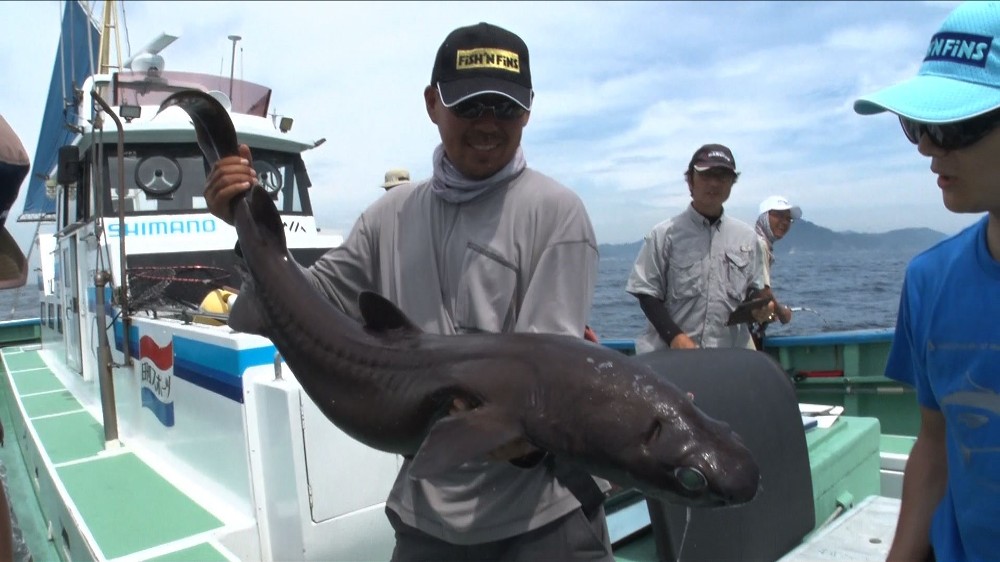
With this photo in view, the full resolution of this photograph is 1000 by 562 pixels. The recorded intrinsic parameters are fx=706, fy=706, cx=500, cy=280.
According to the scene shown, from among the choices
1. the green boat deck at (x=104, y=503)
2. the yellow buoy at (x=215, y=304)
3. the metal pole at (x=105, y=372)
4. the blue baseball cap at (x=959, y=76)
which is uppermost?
the blue baseball cap at (x=959, y=76)

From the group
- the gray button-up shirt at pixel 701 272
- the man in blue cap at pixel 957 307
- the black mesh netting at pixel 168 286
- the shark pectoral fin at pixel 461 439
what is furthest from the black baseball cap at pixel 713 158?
the black mesh netting at pixel 168 286

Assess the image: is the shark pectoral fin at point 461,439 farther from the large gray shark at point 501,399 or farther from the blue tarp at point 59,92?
the blue tarp at point 59,92

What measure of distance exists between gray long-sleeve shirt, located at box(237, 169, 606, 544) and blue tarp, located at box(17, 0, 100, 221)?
367 inches

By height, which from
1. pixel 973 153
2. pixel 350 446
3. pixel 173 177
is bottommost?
pixel 350 446

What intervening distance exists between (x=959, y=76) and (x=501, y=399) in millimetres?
1323

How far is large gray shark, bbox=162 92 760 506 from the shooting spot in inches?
60.2

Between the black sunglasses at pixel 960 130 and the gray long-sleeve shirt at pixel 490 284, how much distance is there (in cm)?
89

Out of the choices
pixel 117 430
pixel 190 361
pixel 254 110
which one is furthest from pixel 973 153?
pixel 254 110

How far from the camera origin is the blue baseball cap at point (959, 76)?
1604 mm

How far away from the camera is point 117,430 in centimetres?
575

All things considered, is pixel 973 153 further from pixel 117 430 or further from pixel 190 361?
pixel 117 430

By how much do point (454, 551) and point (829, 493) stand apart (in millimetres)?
2868

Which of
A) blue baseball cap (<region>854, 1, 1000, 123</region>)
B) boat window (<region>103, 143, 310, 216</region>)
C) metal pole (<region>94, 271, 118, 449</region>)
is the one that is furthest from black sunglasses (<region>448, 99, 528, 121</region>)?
boat window (<region>103, 143, 310, 216</region>)

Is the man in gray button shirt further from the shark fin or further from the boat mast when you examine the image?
the boat mast
